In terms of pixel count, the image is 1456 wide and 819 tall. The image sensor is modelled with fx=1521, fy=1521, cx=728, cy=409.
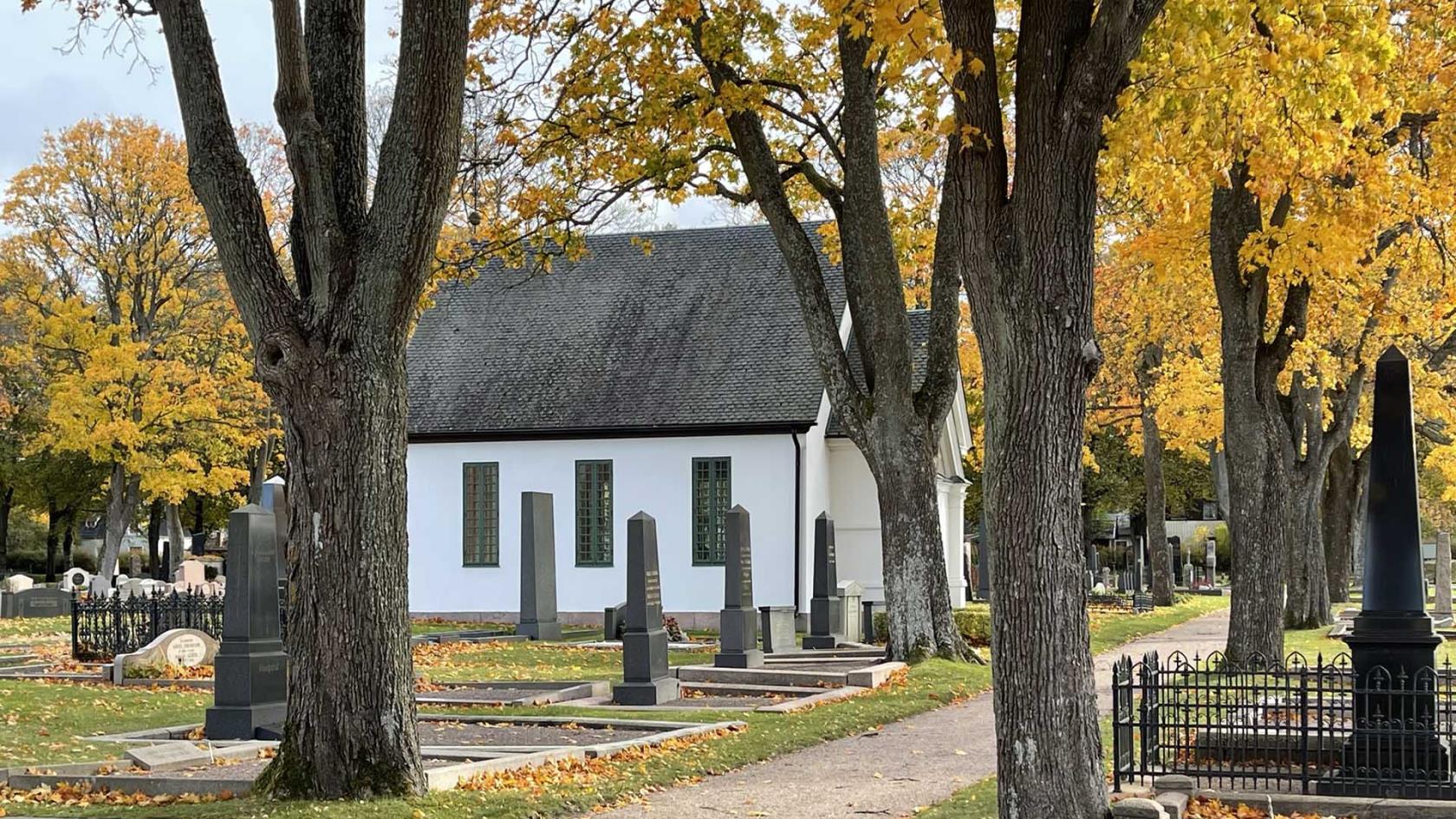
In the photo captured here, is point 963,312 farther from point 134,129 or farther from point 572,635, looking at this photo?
point 134,129

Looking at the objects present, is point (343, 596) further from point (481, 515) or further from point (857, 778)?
point (481, 515)

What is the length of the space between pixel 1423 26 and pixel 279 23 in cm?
1204

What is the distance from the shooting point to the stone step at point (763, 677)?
63.7ft

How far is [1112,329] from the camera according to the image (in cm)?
3884

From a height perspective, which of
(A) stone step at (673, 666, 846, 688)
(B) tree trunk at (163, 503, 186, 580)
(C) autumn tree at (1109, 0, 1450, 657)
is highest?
(C) autumn tree at (1109, 0, 1450, 657)

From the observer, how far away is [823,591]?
25.5 m

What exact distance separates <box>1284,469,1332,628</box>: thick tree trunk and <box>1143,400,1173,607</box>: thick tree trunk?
727 centimetres

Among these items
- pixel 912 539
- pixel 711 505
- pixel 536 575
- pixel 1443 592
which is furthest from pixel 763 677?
pixel 1443 592

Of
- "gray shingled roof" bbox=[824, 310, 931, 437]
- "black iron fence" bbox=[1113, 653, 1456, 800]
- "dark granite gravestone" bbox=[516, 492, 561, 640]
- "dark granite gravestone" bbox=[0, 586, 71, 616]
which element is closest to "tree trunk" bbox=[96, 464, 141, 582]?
"dark granite gravestone" bbox=[0, 586, 71, 616]

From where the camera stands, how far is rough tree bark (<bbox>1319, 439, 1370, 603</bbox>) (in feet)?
129

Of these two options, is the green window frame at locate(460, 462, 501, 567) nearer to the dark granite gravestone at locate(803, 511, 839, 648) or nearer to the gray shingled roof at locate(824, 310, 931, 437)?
the gray shingled roof at locate(824, 310, 931, 437)

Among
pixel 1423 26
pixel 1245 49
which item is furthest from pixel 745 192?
pixel 1245 49

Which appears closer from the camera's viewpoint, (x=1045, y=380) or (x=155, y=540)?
(x=1045, y=380)

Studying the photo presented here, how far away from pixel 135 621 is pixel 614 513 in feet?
39.6
